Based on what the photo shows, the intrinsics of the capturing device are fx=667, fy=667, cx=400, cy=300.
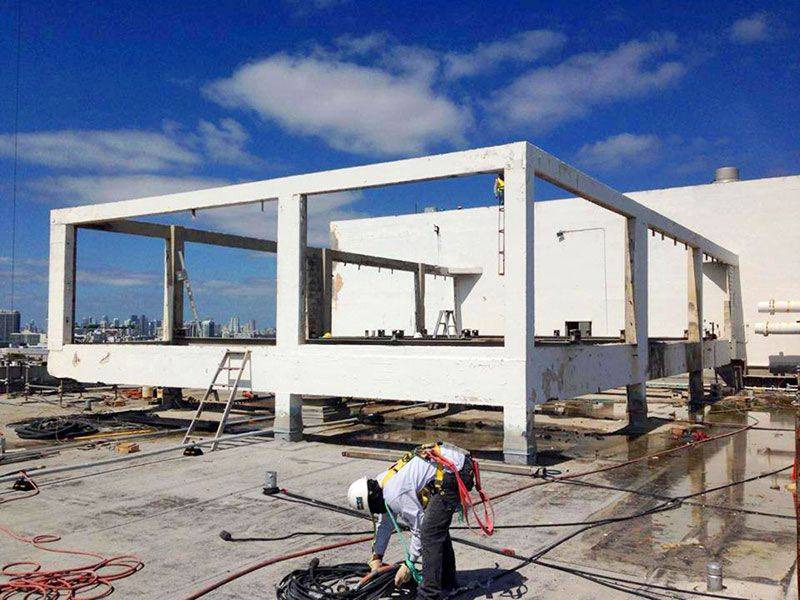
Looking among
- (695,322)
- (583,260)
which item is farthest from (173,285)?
(583,260)

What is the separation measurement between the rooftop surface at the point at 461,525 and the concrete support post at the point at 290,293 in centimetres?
67

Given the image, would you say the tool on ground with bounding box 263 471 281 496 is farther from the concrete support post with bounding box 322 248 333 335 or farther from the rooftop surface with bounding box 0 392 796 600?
the concrete support post with bounding box 322 248 333 335

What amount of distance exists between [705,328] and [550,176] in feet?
55.4

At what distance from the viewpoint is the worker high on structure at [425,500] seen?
5004 mm

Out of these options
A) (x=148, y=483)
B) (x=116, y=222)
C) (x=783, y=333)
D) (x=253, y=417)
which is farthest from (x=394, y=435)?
(x=783, y=333)

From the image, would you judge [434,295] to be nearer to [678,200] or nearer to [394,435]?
[678,200]

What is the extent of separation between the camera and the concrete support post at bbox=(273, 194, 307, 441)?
13.2 m

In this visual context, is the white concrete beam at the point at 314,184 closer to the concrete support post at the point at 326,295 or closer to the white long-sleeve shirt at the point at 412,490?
the concrete support post at the point at 326,295

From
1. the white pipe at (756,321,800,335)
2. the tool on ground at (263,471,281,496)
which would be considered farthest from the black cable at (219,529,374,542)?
the white pipe at (756,321,800,335)

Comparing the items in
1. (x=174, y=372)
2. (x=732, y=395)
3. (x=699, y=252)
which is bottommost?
(x=732, y=395)

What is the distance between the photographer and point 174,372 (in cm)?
1468

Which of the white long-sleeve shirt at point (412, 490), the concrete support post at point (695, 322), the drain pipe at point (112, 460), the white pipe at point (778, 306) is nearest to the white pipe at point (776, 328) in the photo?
the white pipe at point (778, 306)

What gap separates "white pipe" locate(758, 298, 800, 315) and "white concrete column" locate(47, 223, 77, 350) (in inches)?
885

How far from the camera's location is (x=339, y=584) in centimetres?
539
